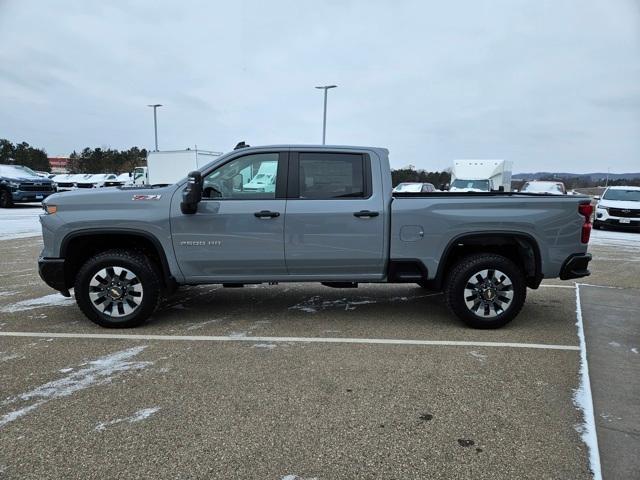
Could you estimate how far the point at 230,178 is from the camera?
514 centimetres

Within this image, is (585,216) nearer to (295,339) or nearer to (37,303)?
(295,339)

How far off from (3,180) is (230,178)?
19824 millimetres

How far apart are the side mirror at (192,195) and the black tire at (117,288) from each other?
74cm

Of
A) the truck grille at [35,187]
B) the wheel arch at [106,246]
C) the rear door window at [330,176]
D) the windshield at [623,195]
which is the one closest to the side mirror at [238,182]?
the rear door window at [330,176]

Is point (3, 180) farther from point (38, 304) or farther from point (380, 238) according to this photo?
point (380, 238)

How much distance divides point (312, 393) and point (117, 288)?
257cm

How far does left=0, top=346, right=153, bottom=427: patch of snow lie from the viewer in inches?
135

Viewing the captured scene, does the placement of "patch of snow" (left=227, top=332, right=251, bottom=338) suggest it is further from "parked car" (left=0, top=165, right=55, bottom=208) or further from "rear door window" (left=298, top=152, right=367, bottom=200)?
"parked car" (left=0, top=165, right=55, bottom=208)

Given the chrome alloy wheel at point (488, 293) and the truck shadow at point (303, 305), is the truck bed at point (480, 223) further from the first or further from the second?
the truck shadow at point (303, 305)

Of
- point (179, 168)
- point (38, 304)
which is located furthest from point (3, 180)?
point (38, 304)

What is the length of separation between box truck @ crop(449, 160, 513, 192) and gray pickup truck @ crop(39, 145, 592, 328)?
1650 centimetres

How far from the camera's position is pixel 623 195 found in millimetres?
18234

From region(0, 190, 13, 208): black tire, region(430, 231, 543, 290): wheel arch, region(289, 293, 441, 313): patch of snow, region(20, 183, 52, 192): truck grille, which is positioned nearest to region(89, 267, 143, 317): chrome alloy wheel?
region(289, 293, 441, 313): patch of snow

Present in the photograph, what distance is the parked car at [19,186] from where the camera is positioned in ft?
67.8
